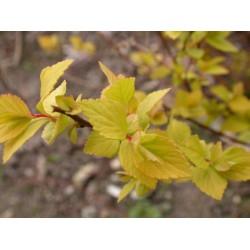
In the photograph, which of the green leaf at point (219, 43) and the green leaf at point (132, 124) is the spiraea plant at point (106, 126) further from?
the green leaf at point (219, 43)

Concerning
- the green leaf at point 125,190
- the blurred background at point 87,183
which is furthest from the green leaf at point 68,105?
the blurred background at point 87,183

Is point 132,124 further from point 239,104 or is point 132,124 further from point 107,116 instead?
point 239,104

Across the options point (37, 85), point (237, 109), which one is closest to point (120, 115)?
point (237, 109)

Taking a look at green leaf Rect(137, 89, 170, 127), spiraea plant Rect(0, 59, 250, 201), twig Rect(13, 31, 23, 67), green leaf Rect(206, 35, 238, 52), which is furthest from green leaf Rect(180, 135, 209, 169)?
twig Rect(13, 31, 23, 67)

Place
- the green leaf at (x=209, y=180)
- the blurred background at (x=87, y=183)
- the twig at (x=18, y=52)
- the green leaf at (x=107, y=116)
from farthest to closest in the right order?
the twig at (x=18, y=52)
the blurred background at (x=87, y=183)
the green leaf at (x=209, y=180)
the green leaf at (x=107, y=116)

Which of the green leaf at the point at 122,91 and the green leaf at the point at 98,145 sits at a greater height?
the green leaf at the point at 122,91

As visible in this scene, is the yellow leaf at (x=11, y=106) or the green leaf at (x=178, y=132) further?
the green leaf at (x=178, y=132)

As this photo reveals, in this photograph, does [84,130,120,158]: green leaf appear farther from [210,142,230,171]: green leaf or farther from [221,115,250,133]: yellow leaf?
[221,115,250,133]: yellow leaf
